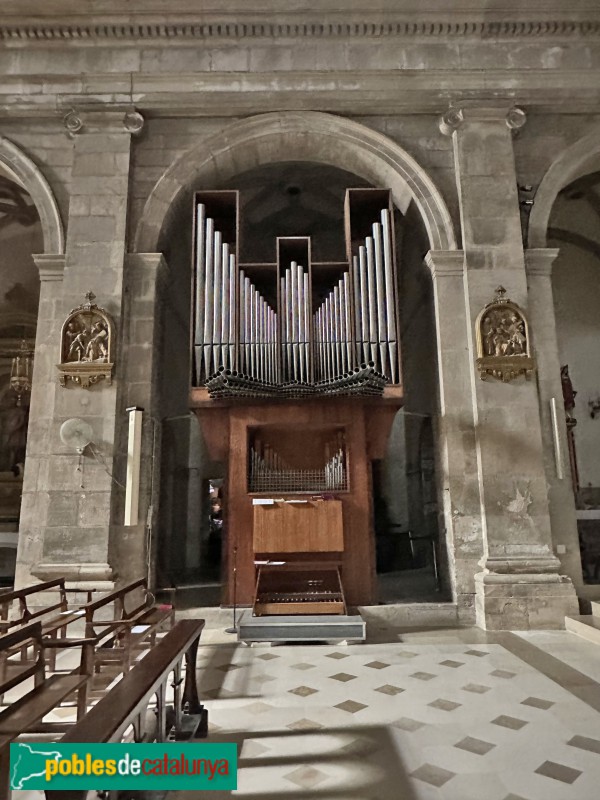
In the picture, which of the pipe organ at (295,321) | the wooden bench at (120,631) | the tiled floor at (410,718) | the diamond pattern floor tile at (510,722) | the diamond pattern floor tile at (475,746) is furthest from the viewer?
the pipe organ at (295,321)

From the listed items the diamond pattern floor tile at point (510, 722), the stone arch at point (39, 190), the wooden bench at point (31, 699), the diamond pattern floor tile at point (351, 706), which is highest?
the stone arch at point (39, 190)

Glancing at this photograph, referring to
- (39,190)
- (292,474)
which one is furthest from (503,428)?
(39,190)

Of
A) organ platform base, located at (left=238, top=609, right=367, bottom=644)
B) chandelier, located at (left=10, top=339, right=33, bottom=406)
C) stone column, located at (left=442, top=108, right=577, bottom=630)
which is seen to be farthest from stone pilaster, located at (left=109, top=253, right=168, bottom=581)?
stone column, located at (left=442, top=108, right=577, bottom=630)

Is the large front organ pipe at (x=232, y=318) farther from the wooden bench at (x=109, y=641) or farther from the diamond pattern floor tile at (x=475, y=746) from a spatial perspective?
the diamond pattern floor tile at (x=475, y=746)

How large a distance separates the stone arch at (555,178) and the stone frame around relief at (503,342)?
1.20 meters

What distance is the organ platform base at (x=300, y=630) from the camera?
18.7 feet

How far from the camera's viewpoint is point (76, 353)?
7.08m

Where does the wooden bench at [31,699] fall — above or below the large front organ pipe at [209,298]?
below

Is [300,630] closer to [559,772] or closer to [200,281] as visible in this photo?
[559,772]

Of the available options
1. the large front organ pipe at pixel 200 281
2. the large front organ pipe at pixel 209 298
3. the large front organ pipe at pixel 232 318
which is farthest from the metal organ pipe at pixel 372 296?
the large front organ pipe at pixel 200 281

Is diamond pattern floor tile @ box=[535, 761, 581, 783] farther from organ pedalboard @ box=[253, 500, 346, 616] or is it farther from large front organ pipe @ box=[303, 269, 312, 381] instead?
large front organ pipe @ box=[303, 269, 312, 381]

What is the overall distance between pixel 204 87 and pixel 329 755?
796 centimetres

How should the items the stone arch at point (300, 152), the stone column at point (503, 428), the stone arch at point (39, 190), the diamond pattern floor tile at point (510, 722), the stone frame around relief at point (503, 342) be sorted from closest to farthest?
the diamond pattern floor tile at point (510, 722) < the stone column at point (503, 428) < the stone frame around relief at point (503, 342) < the stone arch at point (39, 190) < the stone arch at point (300, 152)

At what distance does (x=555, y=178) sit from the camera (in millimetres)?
7777
